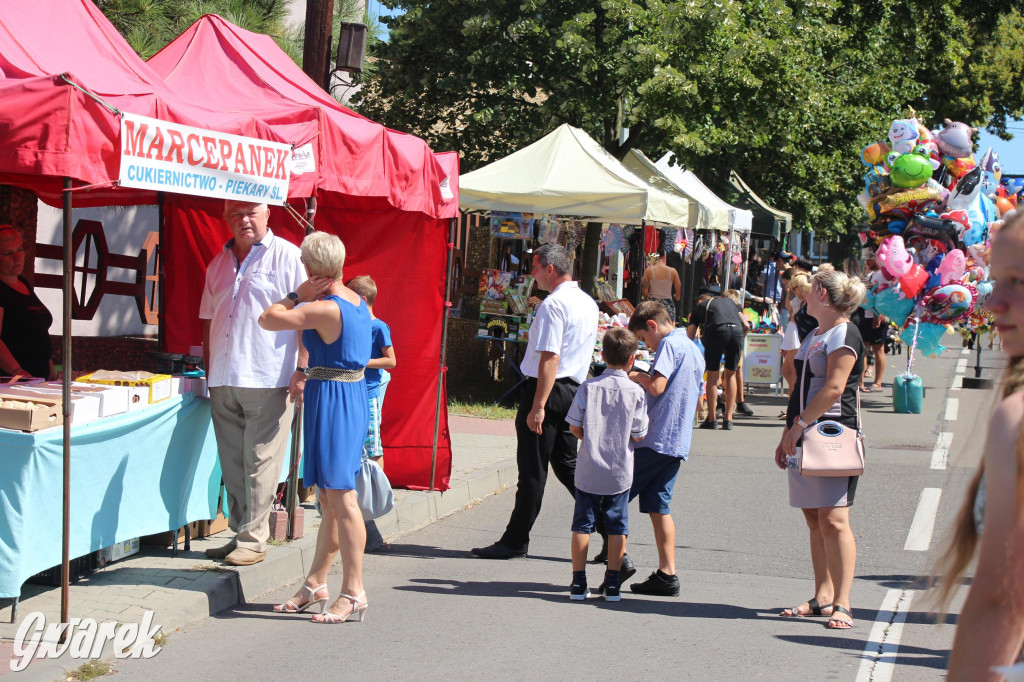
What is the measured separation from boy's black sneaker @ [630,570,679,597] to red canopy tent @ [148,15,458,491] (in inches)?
104

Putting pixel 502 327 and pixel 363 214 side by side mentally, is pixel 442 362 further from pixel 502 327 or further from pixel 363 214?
pixel 502 327

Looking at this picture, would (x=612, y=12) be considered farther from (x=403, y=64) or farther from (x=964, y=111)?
(x=964, y=111)

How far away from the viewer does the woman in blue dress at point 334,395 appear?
5613 millimetres

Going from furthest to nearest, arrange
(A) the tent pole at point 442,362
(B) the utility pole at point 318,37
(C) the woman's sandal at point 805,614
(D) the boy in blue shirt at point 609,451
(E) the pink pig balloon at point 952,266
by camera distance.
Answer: (E) the pink pig balloon at point 952,266 < (B) the utility pole at point 318,37 < (A) the tent pole at point 442,362 < (D) the boy in blue shirt at point 609,451 < (C) the woman's sandal at point 805,614

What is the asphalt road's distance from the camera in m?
5.20

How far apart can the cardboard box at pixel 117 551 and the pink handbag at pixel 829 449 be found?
3763 mm

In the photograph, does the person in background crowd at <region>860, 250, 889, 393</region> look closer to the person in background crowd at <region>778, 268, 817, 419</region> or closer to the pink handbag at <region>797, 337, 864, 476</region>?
the person in background crowd at <region>778, 268, 817, 419</region>

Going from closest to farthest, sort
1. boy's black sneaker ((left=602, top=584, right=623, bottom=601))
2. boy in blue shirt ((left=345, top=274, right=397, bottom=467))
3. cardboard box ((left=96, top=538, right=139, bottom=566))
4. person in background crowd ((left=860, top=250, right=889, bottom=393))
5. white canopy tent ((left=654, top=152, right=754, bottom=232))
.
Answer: cardboard box ((left=96, top=538, right=139, bottom=566))
boy's black sneaker ((left=602, top=584, right=623, bottom=601))
boy in blue shirt ((left=345, top=274, right=397, bottom=467))
person in background crowd ((left=860, top=250, right=889, bottom=393))
white canopy tent ((left=654, top=152, right=754, bottom=232))

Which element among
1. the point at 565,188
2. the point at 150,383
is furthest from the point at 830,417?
the point at 565,188

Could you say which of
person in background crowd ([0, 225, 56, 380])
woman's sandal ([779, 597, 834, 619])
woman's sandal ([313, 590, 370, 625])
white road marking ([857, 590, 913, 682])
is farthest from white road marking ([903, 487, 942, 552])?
person in background crowd ([0, 225, 56, 380])

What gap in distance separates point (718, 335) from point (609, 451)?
25.5ft

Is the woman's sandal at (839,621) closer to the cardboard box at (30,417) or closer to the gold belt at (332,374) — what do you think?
the gold belt at (332,374)

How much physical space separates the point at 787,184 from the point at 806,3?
17.5 ft

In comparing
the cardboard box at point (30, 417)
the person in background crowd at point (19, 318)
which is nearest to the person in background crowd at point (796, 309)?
the person in background crowd at point (19, 318)
